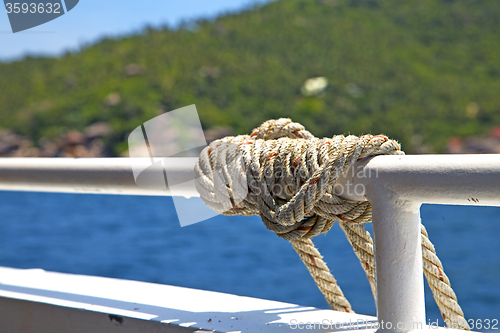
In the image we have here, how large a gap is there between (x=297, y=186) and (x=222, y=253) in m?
21.0

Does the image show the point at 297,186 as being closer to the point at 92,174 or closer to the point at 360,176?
the point at 360,176

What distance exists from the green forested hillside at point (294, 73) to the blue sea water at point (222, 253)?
868 cm

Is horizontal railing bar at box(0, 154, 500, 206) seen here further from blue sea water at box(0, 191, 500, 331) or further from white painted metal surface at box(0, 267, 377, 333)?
blue sea water at box(0, 191, 500, 331)

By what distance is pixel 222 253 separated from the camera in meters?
21.5

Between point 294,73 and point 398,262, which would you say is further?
point 294,73

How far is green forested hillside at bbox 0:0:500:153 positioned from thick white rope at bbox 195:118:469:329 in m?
35.0

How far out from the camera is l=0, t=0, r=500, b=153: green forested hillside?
128ft

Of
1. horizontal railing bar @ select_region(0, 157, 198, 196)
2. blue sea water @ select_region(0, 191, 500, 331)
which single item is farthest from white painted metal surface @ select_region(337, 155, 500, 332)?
blue sea water @ select_region(0, 191, 500, 331)

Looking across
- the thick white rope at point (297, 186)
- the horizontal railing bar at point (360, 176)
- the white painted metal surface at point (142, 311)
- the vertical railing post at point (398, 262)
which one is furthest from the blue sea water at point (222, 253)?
the vertical railing post at point (398, 262)

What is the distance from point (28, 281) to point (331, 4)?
4983cm

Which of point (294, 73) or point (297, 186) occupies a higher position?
point (297, 186)

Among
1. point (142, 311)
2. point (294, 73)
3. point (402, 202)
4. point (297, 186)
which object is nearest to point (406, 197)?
point (402, 202)

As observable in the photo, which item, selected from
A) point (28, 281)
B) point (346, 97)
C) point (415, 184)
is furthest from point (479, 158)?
point (346, 97)

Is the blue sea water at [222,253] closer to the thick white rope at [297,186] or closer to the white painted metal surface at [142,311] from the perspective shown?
the white painted metal surface at [142,311]
